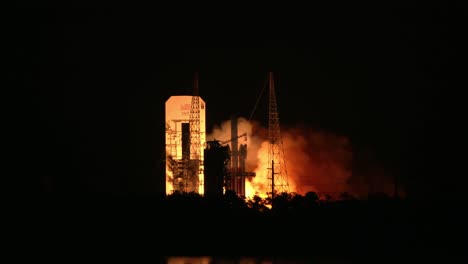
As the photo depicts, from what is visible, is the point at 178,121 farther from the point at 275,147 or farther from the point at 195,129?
the point at 275,147

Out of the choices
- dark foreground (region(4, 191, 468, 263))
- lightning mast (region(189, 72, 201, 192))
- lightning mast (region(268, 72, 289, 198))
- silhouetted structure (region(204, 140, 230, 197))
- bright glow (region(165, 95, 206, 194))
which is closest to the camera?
dark foreground (region(4, 191, 468, 263))

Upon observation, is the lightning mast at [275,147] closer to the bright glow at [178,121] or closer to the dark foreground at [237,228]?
the bright glow at [178,121]

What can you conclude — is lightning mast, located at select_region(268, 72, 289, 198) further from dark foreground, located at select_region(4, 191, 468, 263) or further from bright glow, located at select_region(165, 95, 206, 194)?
dark foreground, located at select_region(4, 191, 468, 263)

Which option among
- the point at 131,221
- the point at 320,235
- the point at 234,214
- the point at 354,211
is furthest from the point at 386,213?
the point at 131,221

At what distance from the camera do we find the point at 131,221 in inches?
886

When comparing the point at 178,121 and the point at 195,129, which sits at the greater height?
the point at 178,121

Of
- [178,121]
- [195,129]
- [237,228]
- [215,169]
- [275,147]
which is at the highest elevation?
[178,121]

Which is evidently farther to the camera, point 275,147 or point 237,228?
point 275,147

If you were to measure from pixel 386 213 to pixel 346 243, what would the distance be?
223 cm

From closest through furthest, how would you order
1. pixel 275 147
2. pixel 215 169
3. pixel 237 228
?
pixel 237 228, pixel 215 169, pixel 275 147

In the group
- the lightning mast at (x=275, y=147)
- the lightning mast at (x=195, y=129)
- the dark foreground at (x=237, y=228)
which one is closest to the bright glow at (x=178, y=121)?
the lightning mast at (x=195, y=129)

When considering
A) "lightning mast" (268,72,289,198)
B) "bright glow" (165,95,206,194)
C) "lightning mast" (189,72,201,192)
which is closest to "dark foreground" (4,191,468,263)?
"lightning mast" (268,72,289,198)

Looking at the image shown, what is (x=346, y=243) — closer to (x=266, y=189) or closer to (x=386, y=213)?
(x=386, y=213)

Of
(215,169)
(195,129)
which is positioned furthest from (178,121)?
(215,169)
